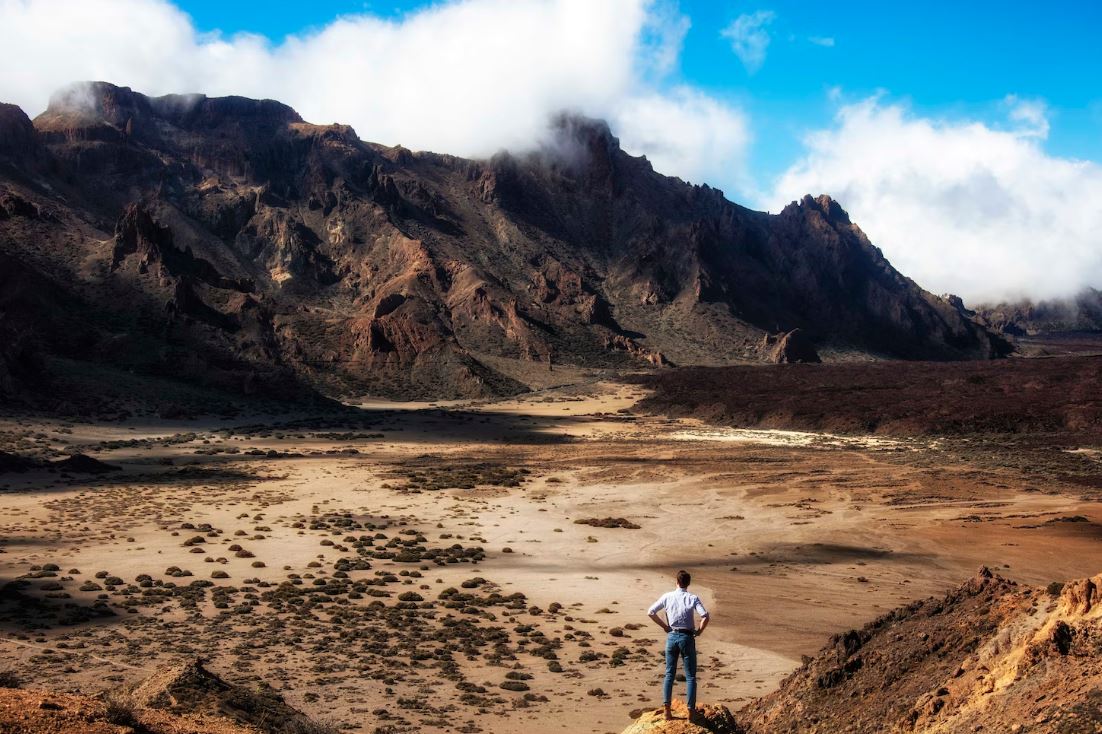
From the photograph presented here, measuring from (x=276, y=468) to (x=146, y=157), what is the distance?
12219cm

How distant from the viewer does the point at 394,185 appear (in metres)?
165

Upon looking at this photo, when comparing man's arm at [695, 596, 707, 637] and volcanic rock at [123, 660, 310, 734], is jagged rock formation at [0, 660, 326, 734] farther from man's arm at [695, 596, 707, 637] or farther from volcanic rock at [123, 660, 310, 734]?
man's arm at [695, 596, 707, 637]

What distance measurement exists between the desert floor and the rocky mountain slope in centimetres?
3217

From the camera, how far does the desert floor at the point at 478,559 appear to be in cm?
1733

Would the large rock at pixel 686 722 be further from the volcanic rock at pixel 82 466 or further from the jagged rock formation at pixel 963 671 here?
the volcanic rock at pixel 82 466

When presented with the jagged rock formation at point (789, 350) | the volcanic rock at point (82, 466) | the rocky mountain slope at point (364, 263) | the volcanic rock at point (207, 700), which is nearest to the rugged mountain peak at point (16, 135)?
the rocky mountain slope at point (364, 263)

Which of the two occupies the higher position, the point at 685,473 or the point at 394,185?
the point at 394,185

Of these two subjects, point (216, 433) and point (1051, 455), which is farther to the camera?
point (216, 433)

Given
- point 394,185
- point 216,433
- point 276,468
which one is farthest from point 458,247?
point 276,468

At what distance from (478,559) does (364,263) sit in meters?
125

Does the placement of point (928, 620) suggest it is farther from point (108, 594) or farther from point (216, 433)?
point (216, 433)

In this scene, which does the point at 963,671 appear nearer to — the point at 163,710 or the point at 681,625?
the point at 681,625

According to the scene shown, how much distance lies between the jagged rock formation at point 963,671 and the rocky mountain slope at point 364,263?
212ft

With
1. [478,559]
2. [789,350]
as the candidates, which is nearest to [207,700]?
[478,559]
